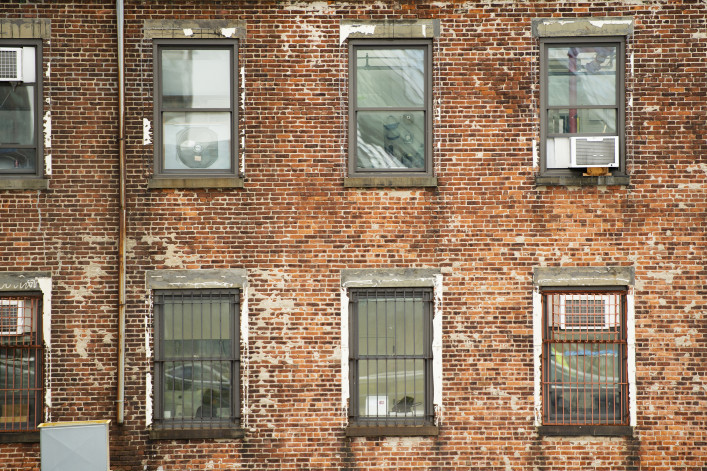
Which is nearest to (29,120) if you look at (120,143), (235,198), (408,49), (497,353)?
(120,143)

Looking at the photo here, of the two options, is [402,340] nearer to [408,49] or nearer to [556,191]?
[556,191]

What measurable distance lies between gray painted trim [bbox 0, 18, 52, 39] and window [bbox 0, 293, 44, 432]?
11.4ft

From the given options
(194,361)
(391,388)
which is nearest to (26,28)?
(194,361)

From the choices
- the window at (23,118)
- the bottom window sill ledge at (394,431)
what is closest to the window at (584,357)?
the bottom window sill ledge at (394,431)

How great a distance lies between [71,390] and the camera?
9.25m

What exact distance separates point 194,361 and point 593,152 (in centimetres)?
604

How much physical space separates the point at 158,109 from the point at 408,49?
3.52 m

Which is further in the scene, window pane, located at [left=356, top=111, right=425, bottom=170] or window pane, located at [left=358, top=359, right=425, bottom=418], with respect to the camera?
window pane, located at [left=356, top=111, right=425, bottom=170]

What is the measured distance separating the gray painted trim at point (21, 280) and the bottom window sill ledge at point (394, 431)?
15.0 ft

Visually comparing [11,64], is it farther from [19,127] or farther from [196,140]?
[196,140]

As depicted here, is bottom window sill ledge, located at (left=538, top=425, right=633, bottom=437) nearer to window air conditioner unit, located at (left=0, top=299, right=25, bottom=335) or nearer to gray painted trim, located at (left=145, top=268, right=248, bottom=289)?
gray painted trim, located at (left=145, top=268, right=248, bottom=289)

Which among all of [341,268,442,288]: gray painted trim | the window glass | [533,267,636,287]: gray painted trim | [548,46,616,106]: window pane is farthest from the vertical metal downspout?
[548,46,616,106]: window pane

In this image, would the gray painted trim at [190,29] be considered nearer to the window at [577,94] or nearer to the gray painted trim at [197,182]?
the gray painted trim at [197,182]

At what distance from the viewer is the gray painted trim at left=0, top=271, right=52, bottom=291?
921 cm
